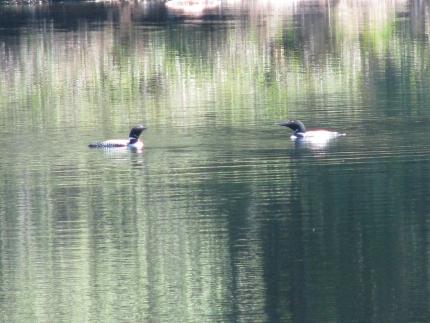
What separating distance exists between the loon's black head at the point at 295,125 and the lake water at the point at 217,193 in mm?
387

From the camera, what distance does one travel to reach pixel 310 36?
6150cm

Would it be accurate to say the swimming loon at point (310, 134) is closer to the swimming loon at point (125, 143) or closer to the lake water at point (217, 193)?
the lake water at point (217, 193)

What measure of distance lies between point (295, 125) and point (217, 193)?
701cm

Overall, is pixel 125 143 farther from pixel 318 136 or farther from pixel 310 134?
pixel 318 136

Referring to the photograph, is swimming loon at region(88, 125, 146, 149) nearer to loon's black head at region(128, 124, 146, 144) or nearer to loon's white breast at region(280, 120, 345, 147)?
loon's black head at region(128, 124, 146, 144)

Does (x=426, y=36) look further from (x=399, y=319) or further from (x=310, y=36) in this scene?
(x=399, y=319)

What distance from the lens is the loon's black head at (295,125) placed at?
3011 centimetres

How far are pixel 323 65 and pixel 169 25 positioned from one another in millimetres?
25192

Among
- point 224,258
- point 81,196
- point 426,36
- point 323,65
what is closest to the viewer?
point 224,258

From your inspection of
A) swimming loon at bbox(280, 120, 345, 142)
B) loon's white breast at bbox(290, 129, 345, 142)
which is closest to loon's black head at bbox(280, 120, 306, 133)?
swimming loon at bbox(280, 120, 345, 142)

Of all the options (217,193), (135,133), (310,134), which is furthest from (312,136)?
(217,193)

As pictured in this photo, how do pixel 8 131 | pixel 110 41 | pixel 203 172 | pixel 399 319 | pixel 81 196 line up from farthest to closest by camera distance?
pixel 110 41
pixel 8 131
pixel 203 172
pixel 81 196
pixel 399 319

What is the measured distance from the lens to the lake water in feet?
56.6

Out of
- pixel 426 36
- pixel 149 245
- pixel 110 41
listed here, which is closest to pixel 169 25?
pixel 110 41
